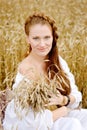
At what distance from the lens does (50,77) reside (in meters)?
2.04

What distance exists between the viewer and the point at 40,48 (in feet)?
6.65

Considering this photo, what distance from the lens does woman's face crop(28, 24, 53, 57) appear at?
6.59ft

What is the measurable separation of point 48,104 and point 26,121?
11cm

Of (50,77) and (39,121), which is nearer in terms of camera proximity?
(39,121)

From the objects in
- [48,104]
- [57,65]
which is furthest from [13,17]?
[48,104]

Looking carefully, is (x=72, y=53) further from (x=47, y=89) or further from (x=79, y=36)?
(x=47, y=89)

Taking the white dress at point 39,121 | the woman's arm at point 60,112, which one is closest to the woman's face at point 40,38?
the white dress at point 39,121

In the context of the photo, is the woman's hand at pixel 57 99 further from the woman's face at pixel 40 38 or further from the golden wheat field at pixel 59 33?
the golden wheat field at pixel 59 33

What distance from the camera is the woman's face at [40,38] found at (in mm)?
2010

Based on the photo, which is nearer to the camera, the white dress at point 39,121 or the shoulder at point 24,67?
the white dress at point 39,121

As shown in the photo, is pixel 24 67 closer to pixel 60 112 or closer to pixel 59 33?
pixel 60 112

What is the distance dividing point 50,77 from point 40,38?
0.17m

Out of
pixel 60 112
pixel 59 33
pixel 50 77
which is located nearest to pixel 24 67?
pixel 50 77

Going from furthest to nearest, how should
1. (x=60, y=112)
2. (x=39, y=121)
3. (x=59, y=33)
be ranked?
(x=59, y=33)
(x=60, y=112)
(x=39, y=121)
